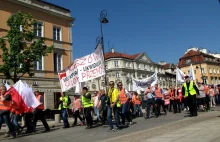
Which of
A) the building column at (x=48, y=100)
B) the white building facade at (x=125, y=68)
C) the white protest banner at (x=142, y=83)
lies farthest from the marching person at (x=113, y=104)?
the white building facade at (x=125, y=68)

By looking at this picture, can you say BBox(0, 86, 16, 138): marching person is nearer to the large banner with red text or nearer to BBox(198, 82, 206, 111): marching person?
the large banner with red text

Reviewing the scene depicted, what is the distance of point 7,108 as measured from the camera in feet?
38.6

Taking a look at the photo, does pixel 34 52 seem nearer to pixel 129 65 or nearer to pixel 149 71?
pixel 129 65

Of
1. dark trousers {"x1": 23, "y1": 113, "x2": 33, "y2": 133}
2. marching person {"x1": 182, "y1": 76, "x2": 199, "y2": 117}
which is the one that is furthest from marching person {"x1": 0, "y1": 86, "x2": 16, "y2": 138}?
marching person {"x1": 182, "y1": 76, "x2": 199, "y2": 117}

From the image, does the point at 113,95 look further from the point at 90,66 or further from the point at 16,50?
the point at 16,50

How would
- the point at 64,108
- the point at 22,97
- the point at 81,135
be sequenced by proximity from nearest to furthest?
the point at 81,135, the point at 22,97, the point at 64,108

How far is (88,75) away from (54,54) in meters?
20.0

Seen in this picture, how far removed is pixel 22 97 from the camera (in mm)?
12773

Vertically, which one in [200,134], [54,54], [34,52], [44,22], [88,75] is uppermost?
[44,22]

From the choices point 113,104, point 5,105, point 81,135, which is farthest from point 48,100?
point 113,104

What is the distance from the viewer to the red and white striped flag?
40.8 ft

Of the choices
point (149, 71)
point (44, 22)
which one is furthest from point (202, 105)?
point (149, 71)

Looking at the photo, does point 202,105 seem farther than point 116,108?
Yes

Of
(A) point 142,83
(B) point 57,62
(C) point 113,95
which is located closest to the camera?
(C) point 113,95
